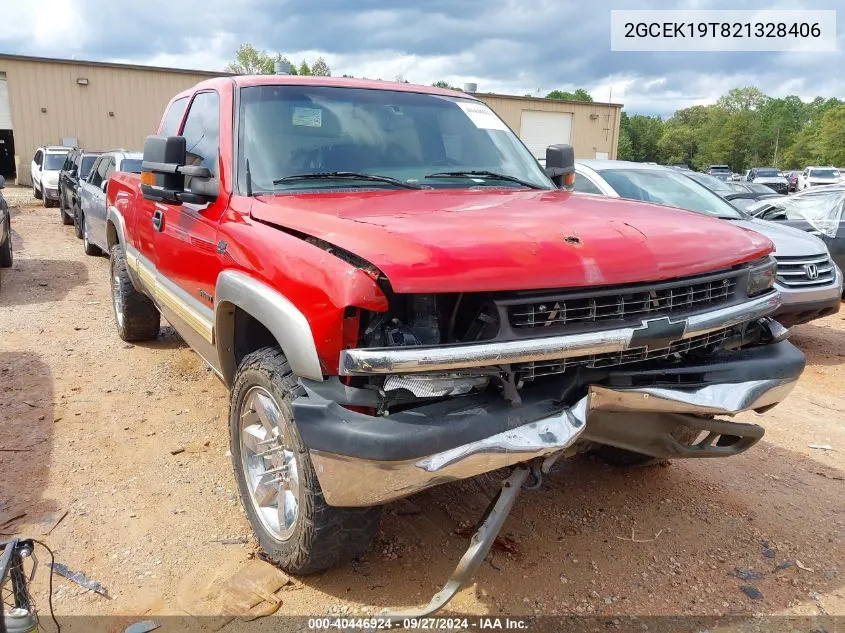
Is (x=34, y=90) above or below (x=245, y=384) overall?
above

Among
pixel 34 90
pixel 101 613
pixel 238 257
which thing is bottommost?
pixel 101 613

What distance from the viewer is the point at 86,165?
12.9 m

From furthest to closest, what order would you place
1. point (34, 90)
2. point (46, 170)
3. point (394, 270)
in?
point (34, 90), point (46, 170), point (394, 270)

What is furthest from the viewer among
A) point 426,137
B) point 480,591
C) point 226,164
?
point 426,137

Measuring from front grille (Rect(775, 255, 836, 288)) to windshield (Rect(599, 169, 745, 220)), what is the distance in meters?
0.86

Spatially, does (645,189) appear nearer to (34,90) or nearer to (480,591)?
(480,591)

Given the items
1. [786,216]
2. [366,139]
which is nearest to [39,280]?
[366,139]

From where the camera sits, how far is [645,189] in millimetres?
7258

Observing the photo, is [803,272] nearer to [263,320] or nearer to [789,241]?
[789,241]

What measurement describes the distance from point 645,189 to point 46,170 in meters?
18.0

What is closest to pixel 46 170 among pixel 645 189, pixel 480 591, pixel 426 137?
pixel 645 189

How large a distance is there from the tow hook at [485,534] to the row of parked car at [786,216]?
3.15 metres

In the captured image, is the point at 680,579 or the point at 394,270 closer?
the point at 394,270

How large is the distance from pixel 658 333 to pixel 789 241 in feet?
16.3
